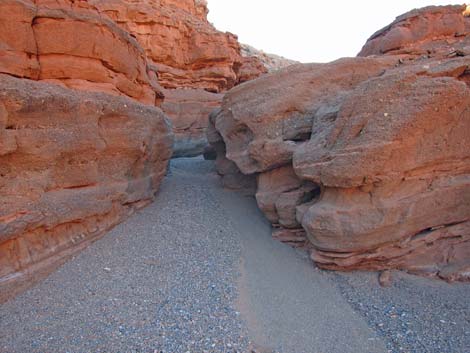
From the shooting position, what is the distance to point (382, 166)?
4395mm

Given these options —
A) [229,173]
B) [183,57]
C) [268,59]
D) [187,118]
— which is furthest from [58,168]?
[268,59]

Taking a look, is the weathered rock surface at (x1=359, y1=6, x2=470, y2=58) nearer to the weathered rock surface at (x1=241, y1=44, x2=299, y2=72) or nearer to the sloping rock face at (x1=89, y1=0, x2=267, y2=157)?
the sloping rock face at (x1=89, y1=0, x2=267, y2=157)

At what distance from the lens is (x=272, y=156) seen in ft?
19.7

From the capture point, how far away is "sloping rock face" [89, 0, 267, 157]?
14.1m

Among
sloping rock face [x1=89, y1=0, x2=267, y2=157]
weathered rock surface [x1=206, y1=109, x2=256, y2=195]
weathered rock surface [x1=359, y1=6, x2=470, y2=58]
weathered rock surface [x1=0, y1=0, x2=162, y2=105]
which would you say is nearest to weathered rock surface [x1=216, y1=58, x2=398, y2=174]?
weathered rock surface [x1=206, y1=109, x2=256, y2=195]

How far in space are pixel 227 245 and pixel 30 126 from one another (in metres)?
4.05

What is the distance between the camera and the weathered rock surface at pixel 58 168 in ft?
12.6

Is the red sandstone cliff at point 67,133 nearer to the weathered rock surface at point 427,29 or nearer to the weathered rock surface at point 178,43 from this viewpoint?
the weathered rock surface at point 178,43

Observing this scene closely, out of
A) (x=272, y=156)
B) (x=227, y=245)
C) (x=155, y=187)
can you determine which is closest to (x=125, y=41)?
(x=155, y=187)

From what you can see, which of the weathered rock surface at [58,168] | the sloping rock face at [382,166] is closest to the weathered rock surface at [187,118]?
the weathered rock surface at [58,168]

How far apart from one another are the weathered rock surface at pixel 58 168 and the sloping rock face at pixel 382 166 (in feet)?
9.90

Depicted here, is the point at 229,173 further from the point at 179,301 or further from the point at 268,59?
the point at 268,59

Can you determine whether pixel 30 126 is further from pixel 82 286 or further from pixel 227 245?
pixel 227 245

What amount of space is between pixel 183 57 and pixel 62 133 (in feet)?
42.2
